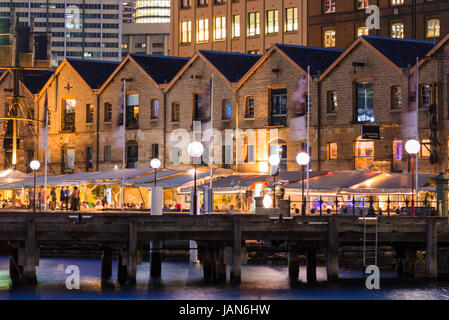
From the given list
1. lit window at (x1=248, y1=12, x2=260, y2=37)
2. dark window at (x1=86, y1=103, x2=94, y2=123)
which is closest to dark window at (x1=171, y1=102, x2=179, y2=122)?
dark window at (x1=86, y1=103, x2=94, y2=123)

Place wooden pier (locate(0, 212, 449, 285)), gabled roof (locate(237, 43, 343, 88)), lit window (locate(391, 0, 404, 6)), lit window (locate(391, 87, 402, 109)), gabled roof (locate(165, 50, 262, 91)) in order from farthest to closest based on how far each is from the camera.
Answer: lit window (locate(391, 0, 404, 6)) → gabled roof (locate(165, 50, 262, 91)) → gabled roof (locate(237, 43, 343, 88)) → lit window (locate(391, 87, 402, 109)) → wooden pier (locate(0, 212, 449, 285))

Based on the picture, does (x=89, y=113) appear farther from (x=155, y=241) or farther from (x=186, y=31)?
(x=155, y=241)

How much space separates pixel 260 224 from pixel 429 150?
74.6 ft

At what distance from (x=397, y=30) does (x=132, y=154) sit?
1169 inches

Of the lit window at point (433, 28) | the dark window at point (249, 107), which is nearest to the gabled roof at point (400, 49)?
the dark window at point (249, 107)

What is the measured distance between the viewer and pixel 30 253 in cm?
4656

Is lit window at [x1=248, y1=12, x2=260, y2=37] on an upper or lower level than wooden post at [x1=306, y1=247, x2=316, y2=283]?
upper

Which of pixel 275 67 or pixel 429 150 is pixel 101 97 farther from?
pixel 429 150

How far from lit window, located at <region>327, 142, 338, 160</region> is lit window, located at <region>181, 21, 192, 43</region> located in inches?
1707

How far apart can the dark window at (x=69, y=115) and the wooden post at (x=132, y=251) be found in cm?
4443

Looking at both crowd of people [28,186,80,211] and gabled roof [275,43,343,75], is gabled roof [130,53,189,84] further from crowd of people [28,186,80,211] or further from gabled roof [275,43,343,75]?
crowd of people [28,186,80,211]

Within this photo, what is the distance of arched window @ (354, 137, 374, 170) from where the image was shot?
70750 millimetres

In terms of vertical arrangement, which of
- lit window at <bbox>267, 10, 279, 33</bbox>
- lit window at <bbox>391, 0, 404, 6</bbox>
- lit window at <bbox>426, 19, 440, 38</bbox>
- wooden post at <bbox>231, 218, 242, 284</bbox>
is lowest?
wooden post at <bbox>231, 218, 242, 284</bbox>

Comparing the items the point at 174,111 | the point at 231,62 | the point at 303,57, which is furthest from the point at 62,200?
the point at 303,57
